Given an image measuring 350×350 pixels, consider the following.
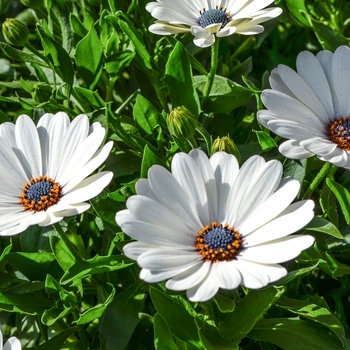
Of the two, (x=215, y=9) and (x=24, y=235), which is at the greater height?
(x=215, y=9)

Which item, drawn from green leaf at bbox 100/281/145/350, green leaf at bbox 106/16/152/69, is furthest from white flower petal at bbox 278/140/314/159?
green leaf at bbox 106/16/152/69

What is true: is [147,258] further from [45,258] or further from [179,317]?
[45,258]

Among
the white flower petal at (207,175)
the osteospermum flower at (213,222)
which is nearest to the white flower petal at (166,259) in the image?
the osteospermum flower at (213,222)

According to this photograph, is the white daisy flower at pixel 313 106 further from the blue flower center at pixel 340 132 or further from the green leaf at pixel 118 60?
the green leaf at pixel 118 60

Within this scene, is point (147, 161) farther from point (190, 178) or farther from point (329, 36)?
point (329, 36)

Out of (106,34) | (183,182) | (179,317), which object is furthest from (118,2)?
(179,317)

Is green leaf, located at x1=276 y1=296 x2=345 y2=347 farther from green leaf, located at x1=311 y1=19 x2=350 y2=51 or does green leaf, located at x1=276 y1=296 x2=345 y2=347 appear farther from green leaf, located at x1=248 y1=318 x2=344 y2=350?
green leaf, located at x1=311 y1=19 x2=350 y2=51
